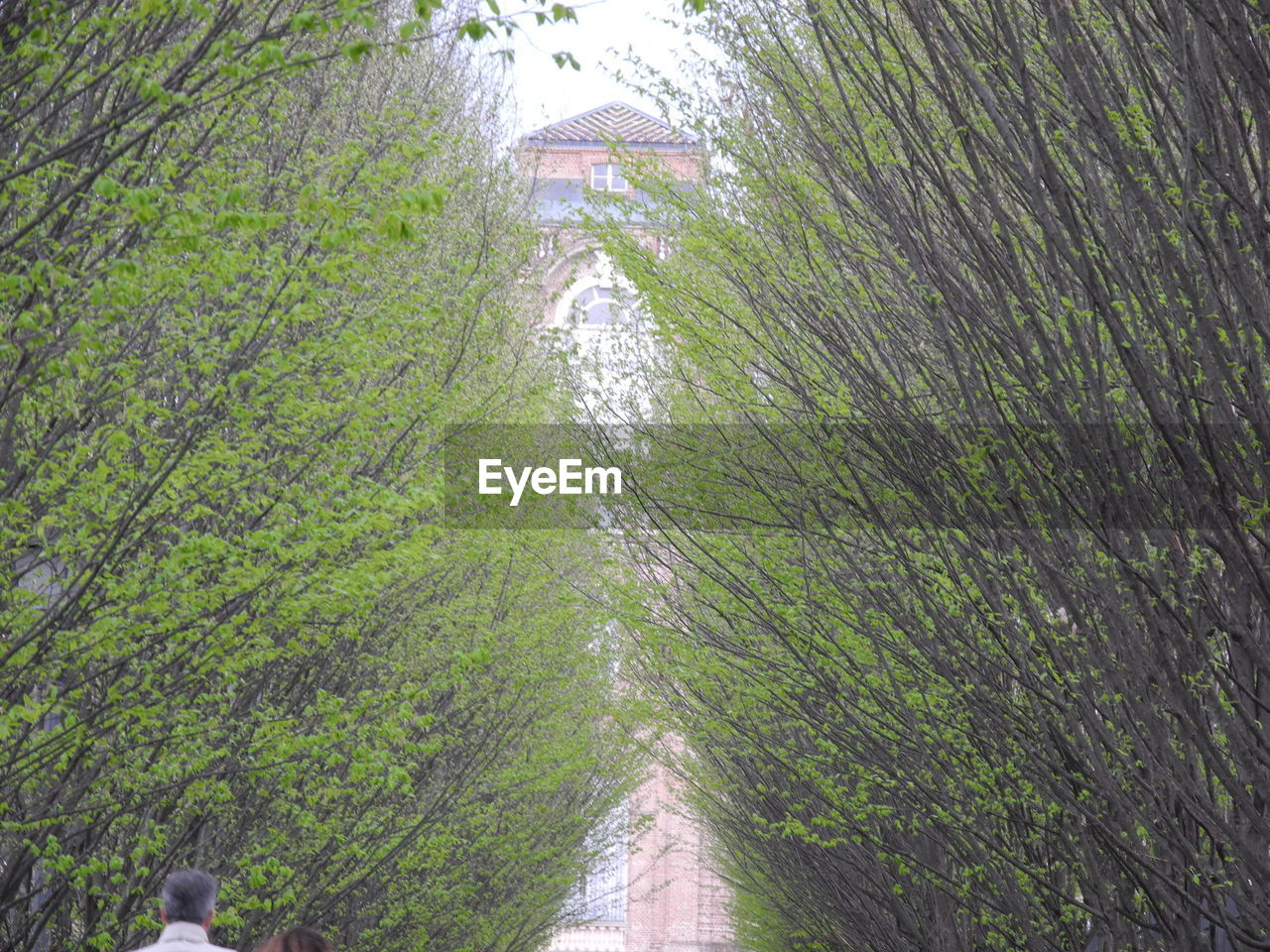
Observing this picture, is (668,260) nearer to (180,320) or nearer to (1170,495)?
(180,320)

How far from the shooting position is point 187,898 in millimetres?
4656

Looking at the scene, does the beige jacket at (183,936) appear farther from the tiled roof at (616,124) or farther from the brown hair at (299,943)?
the tiled roof at (616,124)

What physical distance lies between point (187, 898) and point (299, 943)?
545mm

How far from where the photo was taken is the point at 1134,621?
728 cm

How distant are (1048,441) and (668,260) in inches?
223

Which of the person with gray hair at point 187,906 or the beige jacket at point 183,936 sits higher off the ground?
the person with gray hair at point 187,906

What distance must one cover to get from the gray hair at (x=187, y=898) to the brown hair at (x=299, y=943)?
1.28 feet

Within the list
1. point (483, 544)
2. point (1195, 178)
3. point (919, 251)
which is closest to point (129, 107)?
point (919, 251)

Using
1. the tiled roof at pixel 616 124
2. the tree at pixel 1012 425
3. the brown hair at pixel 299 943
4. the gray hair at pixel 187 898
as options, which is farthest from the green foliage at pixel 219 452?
the tiled roof at pixel 616 124

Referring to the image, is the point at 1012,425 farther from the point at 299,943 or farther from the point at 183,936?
the point at 183,936

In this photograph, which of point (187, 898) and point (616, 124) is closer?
point (187, 898)

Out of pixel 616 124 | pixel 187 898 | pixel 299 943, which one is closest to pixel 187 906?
pixel 187 898

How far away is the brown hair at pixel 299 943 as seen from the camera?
4316 millimetres

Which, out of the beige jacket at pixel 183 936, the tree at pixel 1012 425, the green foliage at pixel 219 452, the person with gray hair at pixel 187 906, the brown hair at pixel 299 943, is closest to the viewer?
the brown hair at pixel 299 943
